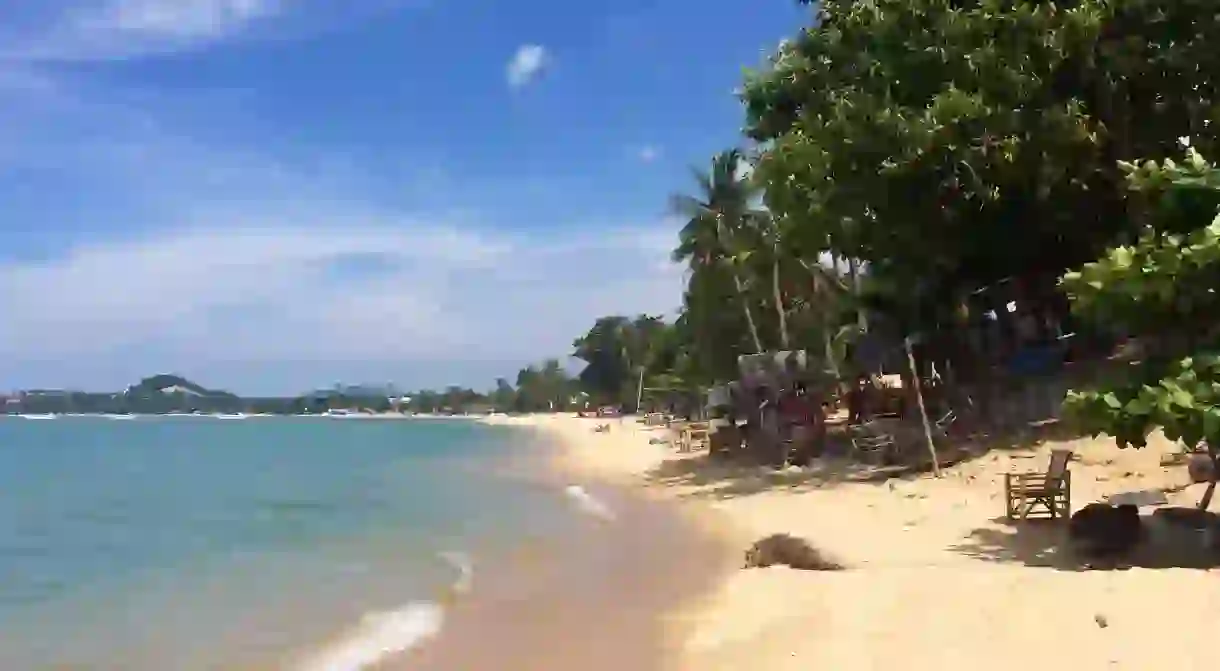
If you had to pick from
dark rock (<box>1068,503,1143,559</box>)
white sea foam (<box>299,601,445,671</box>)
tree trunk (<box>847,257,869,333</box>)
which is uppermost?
tree trunk (<box>847,257,869,333</box>)

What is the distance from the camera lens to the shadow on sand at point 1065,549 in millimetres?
9922

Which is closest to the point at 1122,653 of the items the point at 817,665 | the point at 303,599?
the point at 817,665

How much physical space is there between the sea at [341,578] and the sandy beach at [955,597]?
830 mm

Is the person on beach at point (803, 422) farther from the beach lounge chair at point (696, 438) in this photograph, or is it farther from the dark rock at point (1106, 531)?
the dark rock at point (1106, 531)

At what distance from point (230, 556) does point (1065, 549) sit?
1247 centimetres

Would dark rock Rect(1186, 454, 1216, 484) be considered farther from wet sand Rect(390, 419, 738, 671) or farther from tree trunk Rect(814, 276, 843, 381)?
tree trunk Rect(814, 276, 843, 381)

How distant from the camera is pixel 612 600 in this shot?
11.9 metres

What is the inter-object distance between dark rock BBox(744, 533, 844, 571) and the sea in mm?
819

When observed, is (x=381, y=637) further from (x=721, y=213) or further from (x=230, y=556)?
(x=721, y=213)

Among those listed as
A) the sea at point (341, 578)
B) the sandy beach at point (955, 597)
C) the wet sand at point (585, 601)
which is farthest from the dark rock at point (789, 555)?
the sea at point (341, 578)

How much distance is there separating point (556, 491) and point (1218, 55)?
17.2m

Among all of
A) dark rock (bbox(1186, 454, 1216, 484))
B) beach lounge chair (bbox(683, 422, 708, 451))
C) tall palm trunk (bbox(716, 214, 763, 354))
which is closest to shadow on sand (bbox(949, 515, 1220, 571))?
dark rock (bbox(1186, 454, 1216, 484))

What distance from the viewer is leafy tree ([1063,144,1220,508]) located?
906cm

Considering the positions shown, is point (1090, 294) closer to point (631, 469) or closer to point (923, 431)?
point (923, 431)
